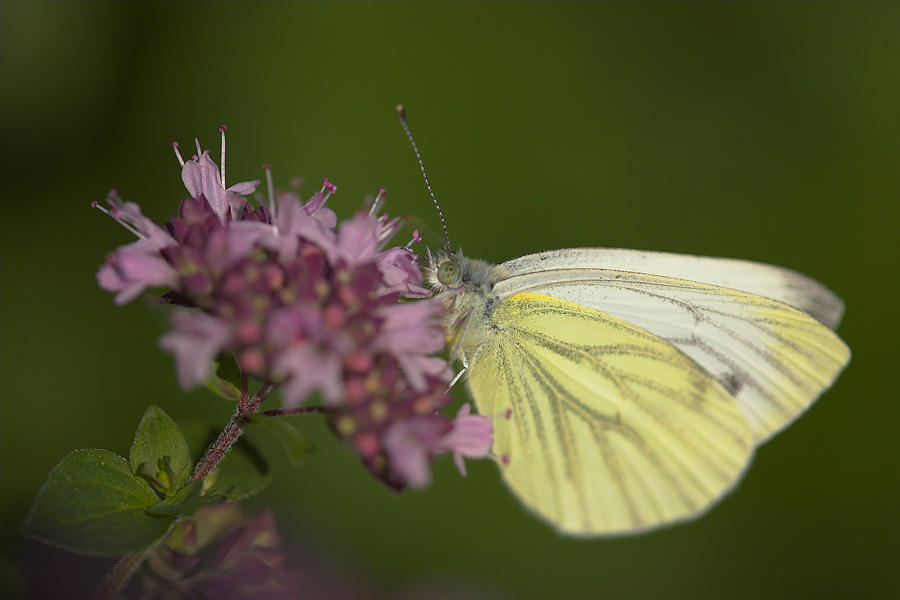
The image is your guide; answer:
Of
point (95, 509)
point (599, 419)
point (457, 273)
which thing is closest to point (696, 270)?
point (599, 419)

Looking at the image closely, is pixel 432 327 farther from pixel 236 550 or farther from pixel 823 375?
pixel 823 375

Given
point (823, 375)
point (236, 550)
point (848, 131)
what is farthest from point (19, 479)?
point (848, 131)

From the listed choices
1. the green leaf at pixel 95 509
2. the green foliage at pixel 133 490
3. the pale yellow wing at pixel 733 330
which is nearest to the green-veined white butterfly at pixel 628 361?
the pale yellow wing at pixel 733 330

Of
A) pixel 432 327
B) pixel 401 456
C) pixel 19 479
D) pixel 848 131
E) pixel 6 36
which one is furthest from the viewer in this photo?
pixel 848 131

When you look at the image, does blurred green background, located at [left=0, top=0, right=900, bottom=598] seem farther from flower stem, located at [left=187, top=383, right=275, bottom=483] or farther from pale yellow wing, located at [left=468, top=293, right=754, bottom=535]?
flower stem, located at [left=187, top=383, right=275, bottom=483]

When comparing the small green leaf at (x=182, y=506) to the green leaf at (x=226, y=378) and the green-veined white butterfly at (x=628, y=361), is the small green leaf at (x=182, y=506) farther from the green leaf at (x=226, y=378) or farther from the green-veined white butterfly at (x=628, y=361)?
the green-veined white butterfly at (x=628, y=361)
